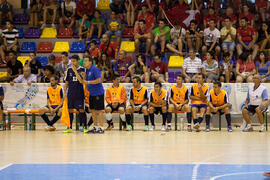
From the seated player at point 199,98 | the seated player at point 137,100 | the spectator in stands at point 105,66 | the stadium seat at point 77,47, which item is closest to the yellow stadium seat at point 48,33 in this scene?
the stadium seat at point 77,47

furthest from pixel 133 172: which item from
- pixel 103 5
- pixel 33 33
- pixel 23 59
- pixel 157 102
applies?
pixel 103 5

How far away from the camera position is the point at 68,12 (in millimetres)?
19578

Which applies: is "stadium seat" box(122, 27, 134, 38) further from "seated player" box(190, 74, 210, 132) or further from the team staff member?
the team staff member

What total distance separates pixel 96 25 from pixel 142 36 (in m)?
2.24

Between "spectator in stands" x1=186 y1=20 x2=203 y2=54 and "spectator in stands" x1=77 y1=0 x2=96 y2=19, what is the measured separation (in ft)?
13.4

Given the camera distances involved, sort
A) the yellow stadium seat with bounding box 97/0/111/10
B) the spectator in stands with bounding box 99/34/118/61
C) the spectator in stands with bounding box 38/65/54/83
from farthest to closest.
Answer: the yellow stadium seat with bounding box 97/0/111/10, the spectator in stands with bounding box 99/34/118/61, the spectator in stands with bounding box 38/65/54/83

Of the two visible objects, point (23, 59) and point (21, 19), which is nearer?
point (23, 59)

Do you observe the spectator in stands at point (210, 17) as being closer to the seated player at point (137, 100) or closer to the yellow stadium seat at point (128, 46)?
the yellow stadium seat at point (128, 46)

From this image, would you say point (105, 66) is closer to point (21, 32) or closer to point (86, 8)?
point (86, 8)

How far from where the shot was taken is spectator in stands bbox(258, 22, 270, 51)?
1731 cm

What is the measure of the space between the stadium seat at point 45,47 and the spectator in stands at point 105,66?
119 inches

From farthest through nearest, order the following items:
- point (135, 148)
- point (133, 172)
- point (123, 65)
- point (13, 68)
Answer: point (13, 68)
point (123, 65)
point (135, 148)
point (133, 172)

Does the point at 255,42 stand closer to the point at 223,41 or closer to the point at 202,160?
the point at 223,41

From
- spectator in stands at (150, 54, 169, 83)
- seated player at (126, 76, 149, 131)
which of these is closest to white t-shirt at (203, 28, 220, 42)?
spectator in stands at (150, 54, 169, 83)
